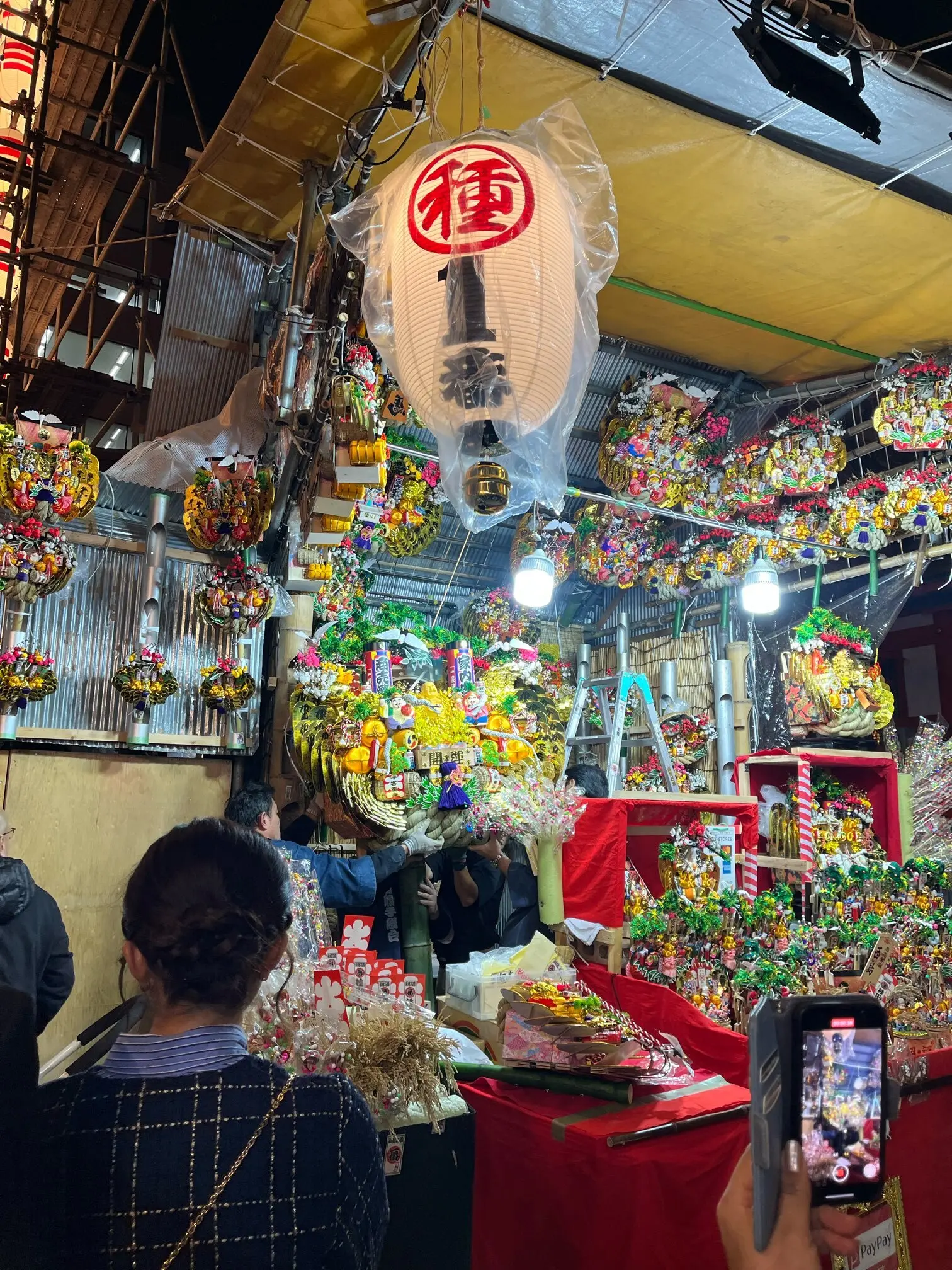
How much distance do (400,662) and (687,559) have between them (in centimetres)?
346

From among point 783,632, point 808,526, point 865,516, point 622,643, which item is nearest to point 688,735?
point 783,632

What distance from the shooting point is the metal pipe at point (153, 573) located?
4387 millimetres

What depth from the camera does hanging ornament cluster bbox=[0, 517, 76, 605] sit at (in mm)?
3752

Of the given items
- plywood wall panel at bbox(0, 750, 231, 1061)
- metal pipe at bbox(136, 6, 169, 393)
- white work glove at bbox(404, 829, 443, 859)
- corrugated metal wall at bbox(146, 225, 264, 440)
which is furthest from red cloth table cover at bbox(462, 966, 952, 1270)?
metal pipe at bbox(136, 6, 169, 393)

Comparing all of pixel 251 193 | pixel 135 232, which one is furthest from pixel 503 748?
pixel 135 232

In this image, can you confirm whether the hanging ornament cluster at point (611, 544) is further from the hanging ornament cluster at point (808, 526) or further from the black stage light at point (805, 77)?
the black stage light at point (805, 77)

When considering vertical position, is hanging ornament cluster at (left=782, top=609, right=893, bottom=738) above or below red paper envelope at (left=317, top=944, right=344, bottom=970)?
above

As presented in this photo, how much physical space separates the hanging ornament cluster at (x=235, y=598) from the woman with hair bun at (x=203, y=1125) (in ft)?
11.0

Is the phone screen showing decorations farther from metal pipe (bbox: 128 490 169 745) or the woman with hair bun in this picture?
metal pipe (bbox: 128 490 169 745)

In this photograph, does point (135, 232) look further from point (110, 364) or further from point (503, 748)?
point (503, 748)

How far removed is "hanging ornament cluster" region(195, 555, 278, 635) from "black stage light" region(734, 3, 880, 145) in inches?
124

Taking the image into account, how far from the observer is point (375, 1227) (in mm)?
1217

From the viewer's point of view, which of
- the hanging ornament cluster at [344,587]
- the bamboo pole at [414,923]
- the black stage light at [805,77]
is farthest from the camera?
the hanging ornament cluster at [344,587]

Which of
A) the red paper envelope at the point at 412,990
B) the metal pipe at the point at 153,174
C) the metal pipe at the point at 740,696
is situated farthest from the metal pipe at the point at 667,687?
the red paper envelope at the point at 412,990
